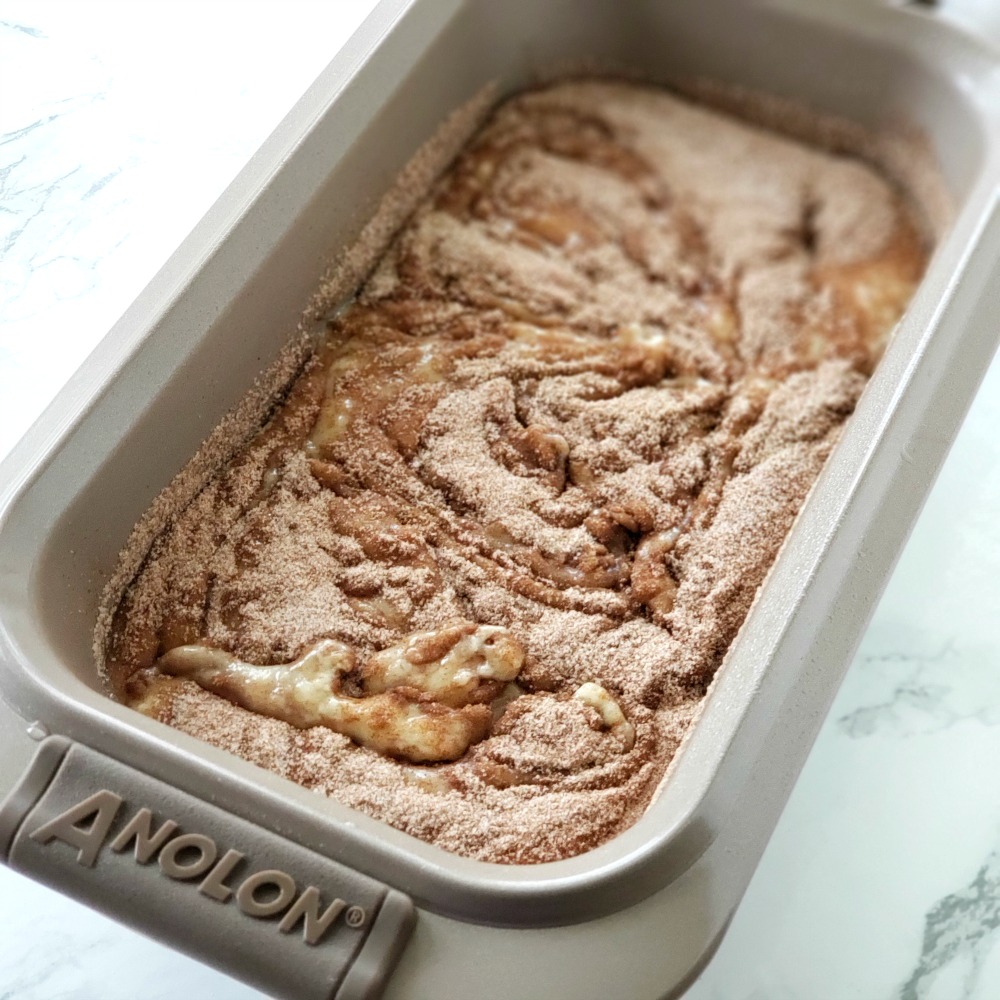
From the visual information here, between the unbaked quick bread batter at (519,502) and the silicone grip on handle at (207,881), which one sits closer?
the silicone grip on handle at (207,881)

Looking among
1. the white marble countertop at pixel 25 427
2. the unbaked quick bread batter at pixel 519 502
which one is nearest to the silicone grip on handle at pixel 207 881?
the unbaked quick bread batter at pixel 519 502

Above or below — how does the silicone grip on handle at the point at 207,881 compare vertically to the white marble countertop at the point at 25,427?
below

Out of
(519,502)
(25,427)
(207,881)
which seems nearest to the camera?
(207,881)

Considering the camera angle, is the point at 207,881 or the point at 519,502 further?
the point at 519,502

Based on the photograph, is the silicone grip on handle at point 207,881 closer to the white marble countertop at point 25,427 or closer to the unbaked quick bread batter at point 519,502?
the unbaked quick bread batter at point 519,502

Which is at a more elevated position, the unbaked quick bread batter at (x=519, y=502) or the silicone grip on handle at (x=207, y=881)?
the unbaked quick bread batter at (x=519, y=502)

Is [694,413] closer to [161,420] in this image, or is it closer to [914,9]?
[161,420]

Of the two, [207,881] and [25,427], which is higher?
[25,427]
